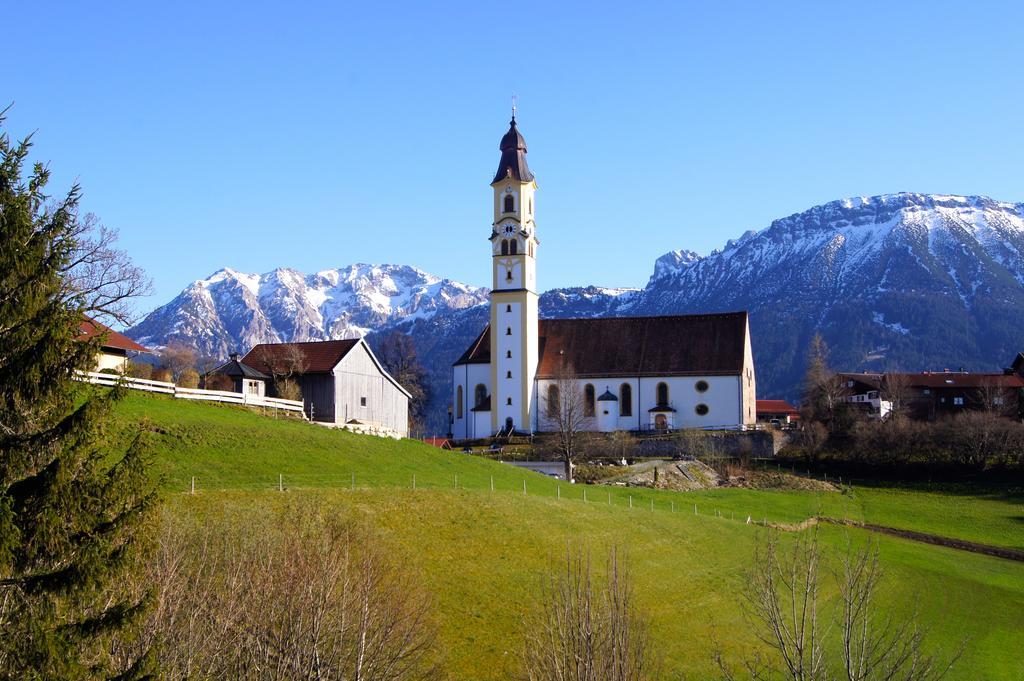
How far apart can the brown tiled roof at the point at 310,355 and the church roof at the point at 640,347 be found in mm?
30293

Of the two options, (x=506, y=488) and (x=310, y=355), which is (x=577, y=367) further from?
(x=506, y=488)

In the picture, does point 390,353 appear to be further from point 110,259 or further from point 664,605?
point 664,605

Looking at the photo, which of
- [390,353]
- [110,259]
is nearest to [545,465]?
[110,259]

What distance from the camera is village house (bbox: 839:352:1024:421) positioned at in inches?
3816

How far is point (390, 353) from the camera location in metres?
152

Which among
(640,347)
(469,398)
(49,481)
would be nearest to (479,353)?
(469,398)

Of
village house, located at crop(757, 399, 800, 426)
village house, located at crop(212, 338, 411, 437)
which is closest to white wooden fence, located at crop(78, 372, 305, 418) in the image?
village house, located at crop(212, 338, 411, 437)

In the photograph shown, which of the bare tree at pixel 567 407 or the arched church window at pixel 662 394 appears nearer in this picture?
the bare tree at pixel 567 407

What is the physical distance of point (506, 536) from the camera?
122 ft

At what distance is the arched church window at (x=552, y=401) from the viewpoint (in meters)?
88.1

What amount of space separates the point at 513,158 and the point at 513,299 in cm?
1191

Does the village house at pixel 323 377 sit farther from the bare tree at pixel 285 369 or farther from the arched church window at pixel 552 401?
the arched church window at pixel 552 401

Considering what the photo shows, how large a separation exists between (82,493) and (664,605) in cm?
2268

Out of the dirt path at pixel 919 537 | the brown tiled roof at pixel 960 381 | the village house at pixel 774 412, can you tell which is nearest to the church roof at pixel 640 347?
the brown tiled roof at pixel 960 381
